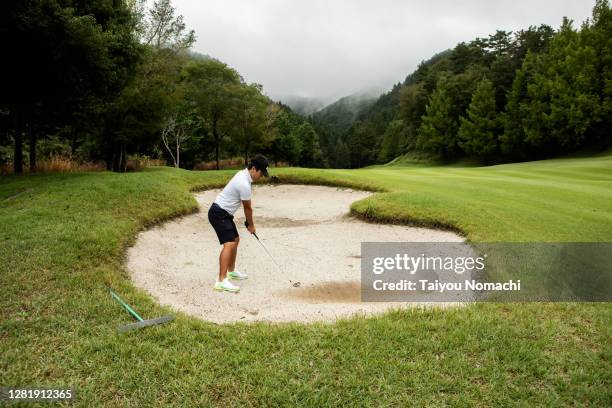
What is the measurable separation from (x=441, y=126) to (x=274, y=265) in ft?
170

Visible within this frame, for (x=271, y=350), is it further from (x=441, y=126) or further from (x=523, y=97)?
(x=441, y=126)

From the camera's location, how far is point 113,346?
184 inches

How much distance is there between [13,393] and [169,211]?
26.1ft

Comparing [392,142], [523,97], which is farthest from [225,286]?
[392,142]

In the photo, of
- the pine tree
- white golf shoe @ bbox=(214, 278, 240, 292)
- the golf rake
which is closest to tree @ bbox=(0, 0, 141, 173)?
white golf shoe @ bbox=(214, 278, 240, 292)

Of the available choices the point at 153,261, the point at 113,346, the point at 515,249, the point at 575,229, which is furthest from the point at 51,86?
the point at 575,229

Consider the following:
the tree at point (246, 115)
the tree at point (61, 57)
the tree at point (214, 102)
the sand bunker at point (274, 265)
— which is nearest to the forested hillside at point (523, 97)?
the tree at point (246, 115)

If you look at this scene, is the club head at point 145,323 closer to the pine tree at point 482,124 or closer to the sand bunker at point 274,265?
the sand bunker at point 274,265

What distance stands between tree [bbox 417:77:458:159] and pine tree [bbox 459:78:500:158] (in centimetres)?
449

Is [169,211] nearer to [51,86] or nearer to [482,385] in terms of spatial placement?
[51,86]

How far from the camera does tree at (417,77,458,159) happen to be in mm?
54250

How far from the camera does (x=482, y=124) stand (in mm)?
47875

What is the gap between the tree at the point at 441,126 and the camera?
54250 millimetres

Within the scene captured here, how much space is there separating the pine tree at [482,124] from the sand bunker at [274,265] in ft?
135
